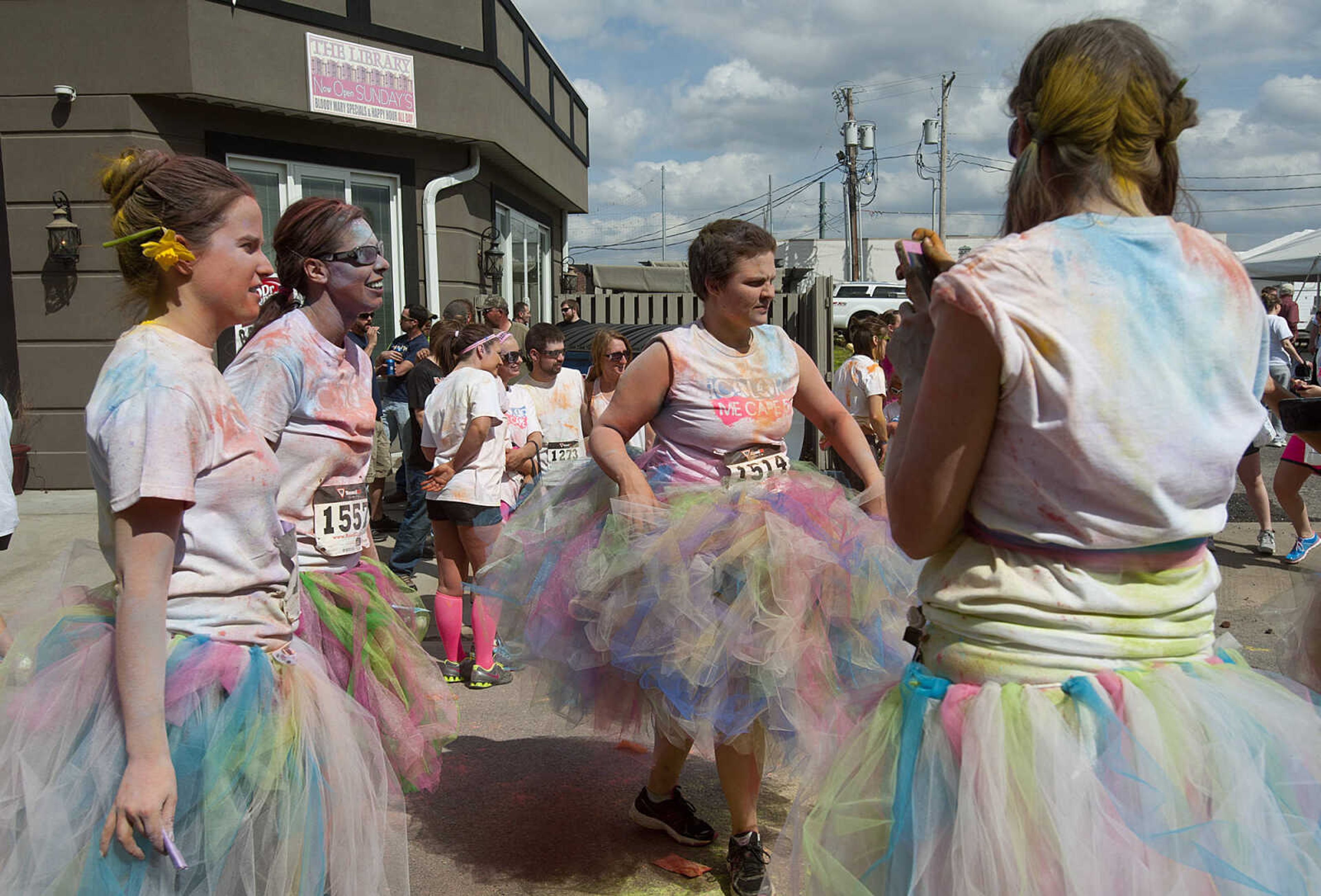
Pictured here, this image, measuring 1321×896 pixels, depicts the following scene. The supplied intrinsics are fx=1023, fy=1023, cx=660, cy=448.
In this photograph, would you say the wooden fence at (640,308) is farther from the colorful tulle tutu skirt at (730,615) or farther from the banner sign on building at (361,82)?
the colorful tulle tutu skirt at (730,615)

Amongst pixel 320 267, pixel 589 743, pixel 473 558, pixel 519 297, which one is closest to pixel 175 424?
pixel 320 267

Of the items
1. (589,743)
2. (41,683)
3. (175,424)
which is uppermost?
(175,424)

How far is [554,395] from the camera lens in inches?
269

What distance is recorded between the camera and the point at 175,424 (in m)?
1.95

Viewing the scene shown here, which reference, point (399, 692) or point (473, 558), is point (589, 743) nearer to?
point (473, 558)

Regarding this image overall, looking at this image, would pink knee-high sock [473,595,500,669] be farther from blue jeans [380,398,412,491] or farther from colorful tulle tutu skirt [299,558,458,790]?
blue jeans [380,398,412,491]

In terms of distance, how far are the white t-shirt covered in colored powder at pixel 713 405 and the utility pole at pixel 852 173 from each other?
3900cm

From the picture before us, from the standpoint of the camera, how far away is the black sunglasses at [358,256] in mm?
2924

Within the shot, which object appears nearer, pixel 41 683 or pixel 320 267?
pixel 41 683

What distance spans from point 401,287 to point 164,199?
10075 mm

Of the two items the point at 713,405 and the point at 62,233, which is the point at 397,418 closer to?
the point at 62,233

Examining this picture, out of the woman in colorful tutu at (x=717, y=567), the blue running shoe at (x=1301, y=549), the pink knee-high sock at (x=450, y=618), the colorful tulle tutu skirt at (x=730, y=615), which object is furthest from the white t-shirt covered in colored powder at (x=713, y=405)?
the blue running shoe at (x=1301, y=549)

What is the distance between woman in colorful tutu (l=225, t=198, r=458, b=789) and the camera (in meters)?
2.75

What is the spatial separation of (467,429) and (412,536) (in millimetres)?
2432
